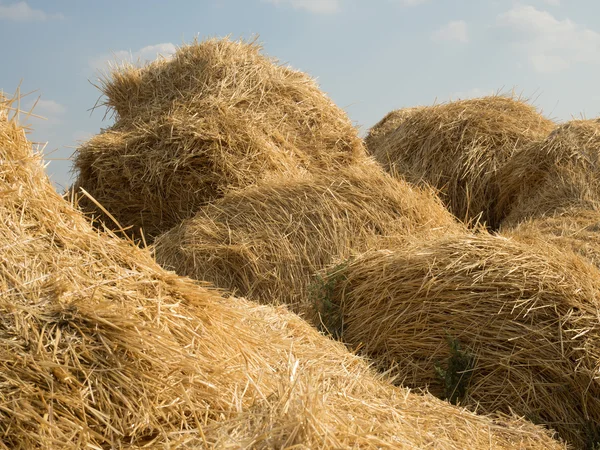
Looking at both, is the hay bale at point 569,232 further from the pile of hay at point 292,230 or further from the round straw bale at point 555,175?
the pile of hay at point 292,230

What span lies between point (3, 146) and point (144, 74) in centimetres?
361

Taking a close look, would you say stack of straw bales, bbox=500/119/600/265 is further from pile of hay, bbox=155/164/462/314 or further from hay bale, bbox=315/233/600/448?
hay bale, bbox=315/233/600/448

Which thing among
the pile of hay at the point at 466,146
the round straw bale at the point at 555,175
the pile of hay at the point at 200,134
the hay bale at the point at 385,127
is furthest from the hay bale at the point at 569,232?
the hay bale at the point at 385,127

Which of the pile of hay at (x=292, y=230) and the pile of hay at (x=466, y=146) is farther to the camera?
the pile of hay at (x=466, y=146)

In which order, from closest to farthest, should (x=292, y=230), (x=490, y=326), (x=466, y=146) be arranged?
(x=490, y=326) → (x=292, y=230) → (x=466, y=146)

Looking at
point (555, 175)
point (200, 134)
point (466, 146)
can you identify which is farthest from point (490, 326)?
point (466, 146)

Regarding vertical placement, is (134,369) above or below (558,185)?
below

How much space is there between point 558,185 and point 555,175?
0.17 m

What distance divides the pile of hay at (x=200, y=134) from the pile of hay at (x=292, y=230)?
389 mm

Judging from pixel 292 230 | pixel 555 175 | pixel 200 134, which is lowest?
pixel 292 230

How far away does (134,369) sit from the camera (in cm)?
187

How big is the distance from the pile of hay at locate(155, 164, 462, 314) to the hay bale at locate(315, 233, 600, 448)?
63 centimetres

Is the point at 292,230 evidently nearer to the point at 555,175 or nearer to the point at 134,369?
the point at 134,369

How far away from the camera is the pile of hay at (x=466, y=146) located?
6.19 metres
